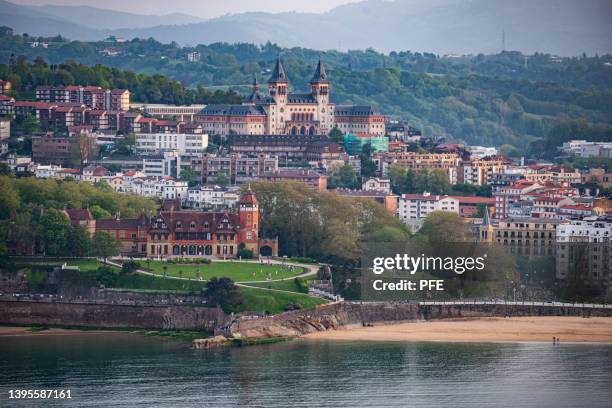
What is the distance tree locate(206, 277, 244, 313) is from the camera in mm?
62125

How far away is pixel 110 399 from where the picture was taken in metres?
49.9

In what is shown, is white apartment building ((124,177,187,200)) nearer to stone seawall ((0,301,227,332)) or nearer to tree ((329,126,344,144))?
tree ((329,126,344,144))

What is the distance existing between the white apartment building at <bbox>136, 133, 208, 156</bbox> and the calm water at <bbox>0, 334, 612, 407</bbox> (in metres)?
43.1

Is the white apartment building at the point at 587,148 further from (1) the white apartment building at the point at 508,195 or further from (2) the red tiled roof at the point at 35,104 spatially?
(2) the red tiled roof at the point at 35,104

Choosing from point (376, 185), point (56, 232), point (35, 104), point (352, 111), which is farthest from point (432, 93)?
point (56, 232)

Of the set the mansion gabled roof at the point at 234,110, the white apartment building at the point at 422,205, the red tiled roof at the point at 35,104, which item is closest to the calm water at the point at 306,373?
the white apartment building at the point at 422,205

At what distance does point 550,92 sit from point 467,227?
106m

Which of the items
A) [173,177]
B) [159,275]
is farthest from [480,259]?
[173,177]

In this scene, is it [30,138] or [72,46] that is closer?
[30,138]

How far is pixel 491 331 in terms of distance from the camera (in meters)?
62.2

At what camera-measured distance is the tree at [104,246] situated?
2694 inches

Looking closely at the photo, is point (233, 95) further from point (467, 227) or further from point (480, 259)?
point (480, 259)

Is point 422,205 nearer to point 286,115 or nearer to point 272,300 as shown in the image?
point 286,115

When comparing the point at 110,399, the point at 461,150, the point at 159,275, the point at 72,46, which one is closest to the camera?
the point at 110,399
